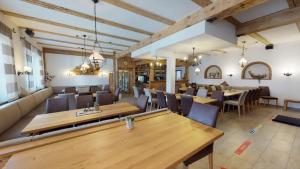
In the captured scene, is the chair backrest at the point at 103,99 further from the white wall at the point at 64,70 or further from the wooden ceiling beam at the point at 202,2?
the white wall at the point at 64,70

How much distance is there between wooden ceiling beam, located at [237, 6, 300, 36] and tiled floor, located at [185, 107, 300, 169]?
2.59 meters

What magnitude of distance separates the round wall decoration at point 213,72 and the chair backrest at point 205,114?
7.12 meters

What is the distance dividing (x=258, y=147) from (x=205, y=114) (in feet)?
5.56

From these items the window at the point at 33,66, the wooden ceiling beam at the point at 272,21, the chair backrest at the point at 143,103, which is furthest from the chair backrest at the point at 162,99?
the window at the point at 33,66

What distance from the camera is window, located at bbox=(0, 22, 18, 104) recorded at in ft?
9.93

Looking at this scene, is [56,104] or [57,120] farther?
[56,104]

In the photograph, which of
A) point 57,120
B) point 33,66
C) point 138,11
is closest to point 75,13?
point 138,11

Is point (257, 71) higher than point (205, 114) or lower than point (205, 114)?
higher

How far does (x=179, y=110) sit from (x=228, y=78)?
555 centimetres

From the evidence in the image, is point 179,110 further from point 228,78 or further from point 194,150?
point 228,78

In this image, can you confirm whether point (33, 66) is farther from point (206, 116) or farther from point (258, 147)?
point (258, 147)

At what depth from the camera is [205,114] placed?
1851mm

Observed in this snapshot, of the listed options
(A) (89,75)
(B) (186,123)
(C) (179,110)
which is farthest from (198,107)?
(A) (89,75)

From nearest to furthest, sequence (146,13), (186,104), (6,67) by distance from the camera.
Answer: (146,13)
(6,67)
(186,104)
